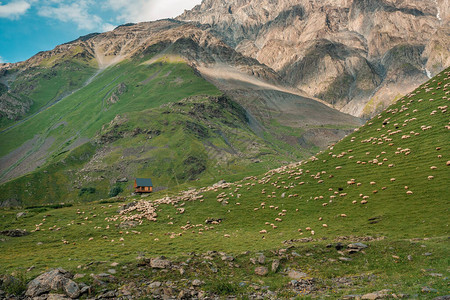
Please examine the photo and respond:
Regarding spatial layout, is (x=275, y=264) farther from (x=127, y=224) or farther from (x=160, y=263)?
(x=127, y=224)

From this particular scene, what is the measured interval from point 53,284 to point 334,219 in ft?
91.4

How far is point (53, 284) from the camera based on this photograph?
67.3 feet

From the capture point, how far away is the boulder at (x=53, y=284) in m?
19.8

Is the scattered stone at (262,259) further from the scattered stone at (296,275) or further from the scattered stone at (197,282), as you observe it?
the scattered stone at (197,282)

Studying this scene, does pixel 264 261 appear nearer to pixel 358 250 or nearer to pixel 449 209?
pixel 358 250

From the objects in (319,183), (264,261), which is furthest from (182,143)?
(264,261)

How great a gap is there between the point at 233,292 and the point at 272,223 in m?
18.1

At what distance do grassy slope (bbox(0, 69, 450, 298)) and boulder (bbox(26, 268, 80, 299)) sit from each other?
319 centimetres

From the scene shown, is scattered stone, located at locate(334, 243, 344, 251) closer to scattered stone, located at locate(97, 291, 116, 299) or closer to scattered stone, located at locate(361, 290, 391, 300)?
scattered stone, located at locate(361, 290, 391, 300)

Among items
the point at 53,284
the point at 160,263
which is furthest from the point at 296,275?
the point at 53,284

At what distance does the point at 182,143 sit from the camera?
633 feet

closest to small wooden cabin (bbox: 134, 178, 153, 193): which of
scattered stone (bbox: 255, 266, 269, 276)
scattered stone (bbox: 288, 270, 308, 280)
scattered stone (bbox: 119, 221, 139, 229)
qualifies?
scattered stone (bbox: 119, 221, 139, 229)

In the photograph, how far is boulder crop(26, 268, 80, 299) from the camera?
19.8 metres

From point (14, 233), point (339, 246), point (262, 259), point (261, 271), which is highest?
point (14, 233)
